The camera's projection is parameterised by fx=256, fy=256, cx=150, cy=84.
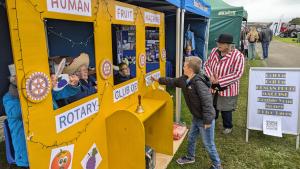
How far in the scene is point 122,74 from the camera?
3074 mm

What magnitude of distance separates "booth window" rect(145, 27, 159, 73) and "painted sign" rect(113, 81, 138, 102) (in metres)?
0.55

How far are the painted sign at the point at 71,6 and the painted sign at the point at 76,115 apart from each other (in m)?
0.81

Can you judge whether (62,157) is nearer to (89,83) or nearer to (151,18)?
(89,83)

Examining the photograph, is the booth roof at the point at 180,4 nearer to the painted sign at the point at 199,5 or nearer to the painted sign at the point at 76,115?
the painted sign at the point at 199,5

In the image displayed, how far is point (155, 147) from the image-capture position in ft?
11.8

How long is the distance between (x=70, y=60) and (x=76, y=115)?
20.2 inches

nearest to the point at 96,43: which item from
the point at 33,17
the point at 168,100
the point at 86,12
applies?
the point at 86,12

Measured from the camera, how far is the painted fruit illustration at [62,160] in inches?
81.9

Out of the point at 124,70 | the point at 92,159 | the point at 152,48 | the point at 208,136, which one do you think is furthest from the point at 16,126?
the point at 152,48

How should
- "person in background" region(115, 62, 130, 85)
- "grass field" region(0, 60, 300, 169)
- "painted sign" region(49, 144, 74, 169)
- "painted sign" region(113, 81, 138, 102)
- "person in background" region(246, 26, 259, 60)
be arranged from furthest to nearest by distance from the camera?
"person in background" region(246, 26, 259, 60), "grass field" region(0, 60, 300, 169), "person in background" region(115, 62, 130, 85), "painted sign" region(113, 81, 138, 102), "painted sign" region(49, 144, 74, 169)

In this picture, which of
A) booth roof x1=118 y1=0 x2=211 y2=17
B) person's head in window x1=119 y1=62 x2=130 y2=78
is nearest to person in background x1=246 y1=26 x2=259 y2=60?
booth roof x1=118 y1=0 x2=211 y2=17

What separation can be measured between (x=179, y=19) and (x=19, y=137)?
9.12 ft

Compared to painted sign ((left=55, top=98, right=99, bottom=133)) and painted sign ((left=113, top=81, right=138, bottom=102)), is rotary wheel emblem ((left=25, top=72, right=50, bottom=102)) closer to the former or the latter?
painted sign ((left=55, top=98, right=99, bottom=133))

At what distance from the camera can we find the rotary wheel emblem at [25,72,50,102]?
174cm
